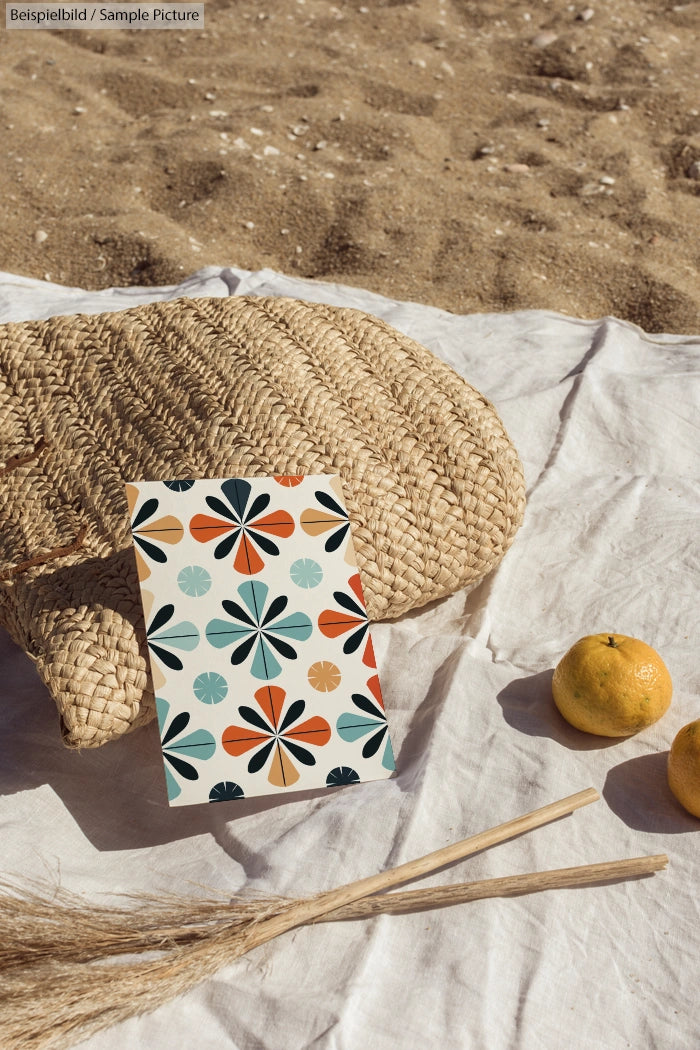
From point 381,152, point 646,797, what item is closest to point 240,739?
point 646,797

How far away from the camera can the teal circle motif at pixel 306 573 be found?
4.48 ft

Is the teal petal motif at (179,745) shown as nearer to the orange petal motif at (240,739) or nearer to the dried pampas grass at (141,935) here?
the orange petal motif at (240,739)

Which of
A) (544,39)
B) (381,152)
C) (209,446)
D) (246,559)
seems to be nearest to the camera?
(246,559)

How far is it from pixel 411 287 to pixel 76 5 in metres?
2.32

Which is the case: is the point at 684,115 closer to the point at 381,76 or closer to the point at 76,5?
the point at 381,76

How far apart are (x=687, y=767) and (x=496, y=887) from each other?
0.30m

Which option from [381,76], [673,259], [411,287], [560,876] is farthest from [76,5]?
[560,876]

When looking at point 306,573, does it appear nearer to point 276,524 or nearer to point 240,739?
point 276,524

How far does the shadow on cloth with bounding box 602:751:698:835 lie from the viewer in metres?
1.28

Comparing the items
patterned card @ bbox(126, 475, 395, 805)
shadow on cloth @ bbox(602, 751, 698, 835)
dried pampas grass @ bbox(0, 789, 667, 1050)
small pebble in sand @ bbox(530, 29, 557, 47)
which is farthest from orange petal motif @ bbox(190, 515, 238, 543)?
small pebble in sand @ bbox(530, 29, 557, 47)

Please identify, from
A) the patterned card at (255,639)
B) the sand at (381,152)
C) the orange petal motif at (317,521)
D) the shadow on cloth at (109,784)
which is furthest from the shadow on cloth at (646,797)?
the sand at (381,152)

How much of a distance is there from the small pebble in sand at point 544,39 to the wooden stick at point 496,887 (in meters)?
3.39

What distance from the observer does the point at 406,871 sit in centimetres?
118

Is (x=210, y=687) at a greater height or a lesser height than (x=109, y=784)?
greater
